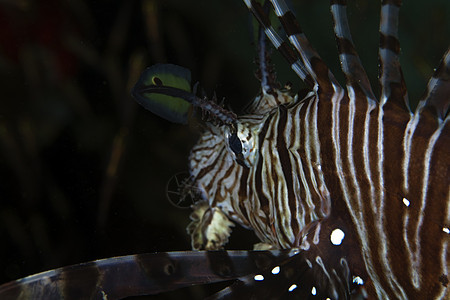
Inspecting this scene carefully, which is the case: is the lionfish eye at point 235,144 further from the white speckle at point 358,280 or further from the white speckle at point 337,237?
the white speckle at point 358,280

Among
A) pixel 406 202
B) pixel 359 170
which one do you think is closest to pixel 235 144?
pixel 359 170

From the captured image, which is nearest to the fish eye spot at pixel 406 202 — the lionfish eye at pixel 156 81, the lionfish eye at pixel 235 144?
the lionfish eye at pixel 235 144

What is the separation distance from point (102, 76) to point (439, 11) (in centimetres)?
272

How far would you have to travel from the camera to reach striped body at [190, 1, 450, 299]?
4.88 ft

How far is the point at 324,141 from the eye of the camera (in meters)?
1.70

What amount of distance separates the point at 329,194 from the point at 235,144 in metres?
0.47

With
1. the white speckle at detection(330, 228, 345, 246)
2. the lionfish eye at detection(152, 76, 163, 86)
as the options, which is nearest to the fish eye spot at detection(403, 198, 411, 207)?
the white speckle at detection(330, 228, 345, 246)

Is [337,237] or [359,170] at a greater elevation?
[359,170]

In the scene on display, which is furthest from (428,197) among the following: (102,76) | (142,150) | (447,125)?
(102,76)

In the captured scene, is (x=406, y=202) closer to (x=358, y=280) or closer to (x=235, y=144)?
(x=358, y=280)

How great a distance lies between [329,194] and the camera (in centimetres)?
167

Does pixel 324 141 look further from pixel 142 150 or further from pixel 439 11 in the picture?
pixel 439 11

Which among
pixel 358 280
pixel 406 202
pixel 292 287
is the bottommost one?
pixel 358 280

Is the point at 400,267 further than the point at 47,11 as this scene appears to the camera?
No
